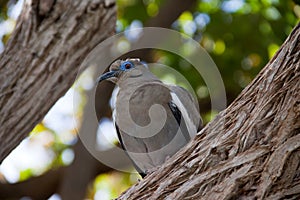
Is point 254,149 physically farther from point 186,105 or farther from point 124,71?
point 124,71

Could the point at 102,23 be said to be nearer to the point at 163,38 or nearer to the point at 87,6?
the point at 87,6

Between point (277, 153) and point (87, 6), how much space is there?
6.62ft

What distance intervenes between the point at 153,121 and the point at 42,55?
907 millimetres

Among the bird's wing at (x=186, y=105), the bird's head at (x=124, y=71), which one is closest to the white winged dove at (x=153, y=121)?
the bird's wing at (x=186, y=105)

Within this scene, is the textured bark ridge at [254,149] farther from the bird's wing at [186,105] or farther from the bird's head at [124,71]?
the bird's head at [124,71]

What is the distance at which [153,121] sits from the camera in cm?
461

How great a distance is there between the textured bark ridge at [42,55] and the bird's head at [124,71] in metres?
0.73

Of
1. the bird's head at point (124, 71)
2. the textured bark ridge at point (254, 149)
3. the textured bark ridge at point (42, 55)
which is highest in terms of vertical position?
the textured bark ridge at point (42, 55)

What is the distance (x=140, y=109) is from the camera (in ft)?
15.2

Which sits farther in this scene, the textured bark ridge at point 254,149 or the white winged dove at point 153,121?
the white winged dove at point 153,121

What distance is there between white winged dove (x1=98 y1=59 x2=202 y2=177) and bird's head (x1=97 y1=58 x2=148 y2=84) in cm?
18

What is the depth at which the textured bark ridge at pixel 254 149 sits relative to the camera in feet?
8.94

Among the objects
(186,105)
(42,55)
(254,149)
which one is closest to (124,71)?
(186,105)

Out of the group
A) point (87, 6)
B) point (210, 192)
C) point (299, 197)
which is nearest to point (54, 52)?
point (87, 6)
